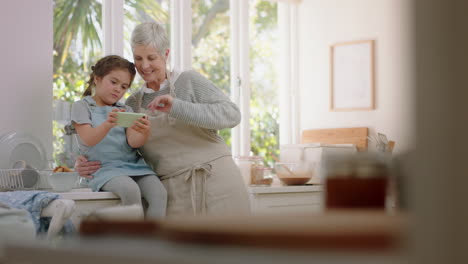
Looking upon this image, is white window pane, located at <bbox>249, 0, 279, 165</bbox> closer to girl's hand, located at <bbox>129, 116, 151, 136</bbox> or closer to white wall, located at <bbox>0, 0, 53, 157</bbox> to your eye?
white wall, located at <bbox>0, 0, 53, 157</bbox>

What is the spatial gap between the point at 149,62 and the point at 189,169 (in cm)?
44

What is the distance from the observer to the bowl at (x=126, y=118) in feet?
6.79

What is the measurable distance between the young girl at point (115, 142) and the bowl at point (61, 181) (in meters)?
0.09

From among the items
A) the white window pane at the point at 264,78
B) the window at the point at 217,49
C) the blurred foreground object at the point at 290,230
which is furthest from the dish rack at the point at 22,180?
the white window pane at the point at 264,78

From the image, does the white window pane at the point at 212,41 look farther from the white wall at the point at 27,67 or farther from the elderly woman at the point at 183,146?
the elderly woman at the point at 183,146

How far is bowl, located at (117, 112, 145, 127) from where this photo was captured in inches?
81.5

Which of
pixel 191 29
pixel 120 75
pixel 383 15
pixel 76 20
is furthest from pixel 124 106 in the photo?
pixel 383 15

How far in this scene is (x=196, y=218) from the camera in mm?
250

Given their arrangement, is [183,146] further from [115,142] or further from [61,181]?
[61,181]

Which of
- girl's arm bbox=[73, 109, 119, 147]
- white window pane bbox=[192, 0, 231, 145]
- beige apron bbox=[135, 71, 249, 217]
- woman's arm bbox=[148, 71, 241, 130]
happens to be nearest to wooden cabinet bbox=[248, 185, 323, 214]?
beige apron bbox=[135, 71, 249, 217]

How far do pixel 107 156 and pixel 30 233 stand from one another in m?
1.14

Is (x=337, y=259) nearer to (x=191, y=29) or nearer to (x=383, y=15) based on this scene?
(x=191, y=29)

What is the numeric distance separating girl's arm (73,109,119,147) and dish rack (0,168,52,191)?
0.86 feet

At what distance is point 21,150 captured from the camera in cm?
251
